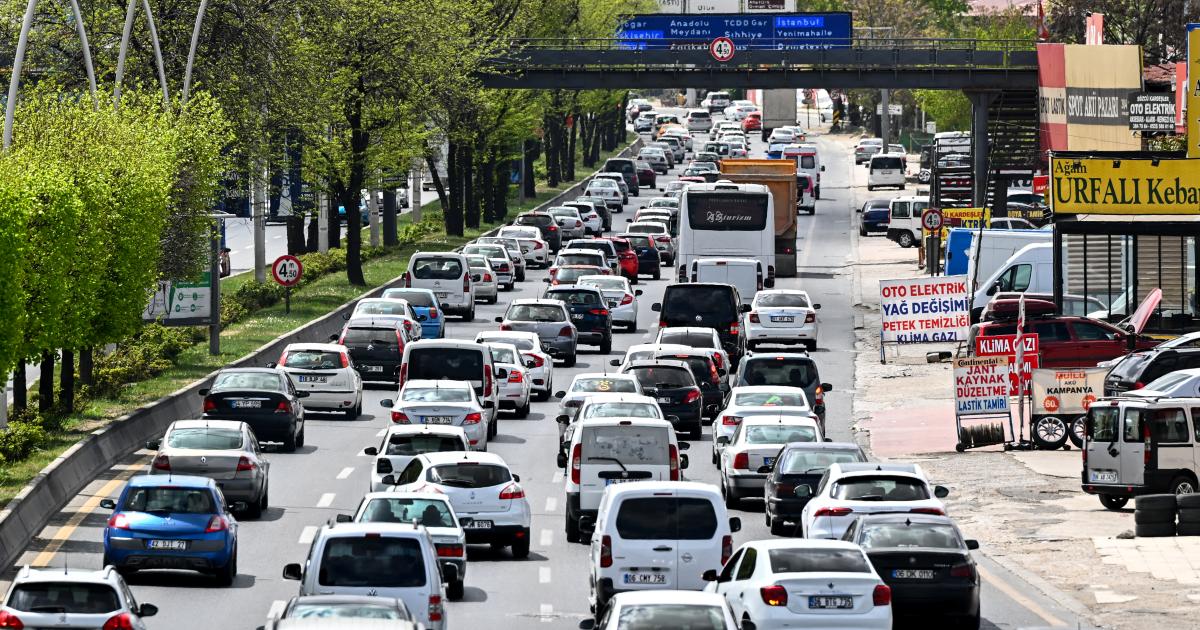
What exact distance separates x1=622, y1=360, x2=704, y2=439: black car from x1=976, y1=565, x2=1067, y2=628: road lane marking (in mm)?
11884

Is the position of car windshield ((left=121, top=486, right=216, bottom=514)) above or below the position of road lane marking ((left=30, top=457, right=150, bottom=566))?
above

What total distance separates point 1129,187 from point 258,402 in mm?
21401

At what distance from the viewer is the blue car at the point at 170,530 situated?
23.5m

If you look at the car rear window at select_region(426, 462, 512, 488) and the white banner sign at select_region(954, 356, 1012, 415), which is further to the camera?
the white banner sign at select_region(954, 356, 1012, 415)

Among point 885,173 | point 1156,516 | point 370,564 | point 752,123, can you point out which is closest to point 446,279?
point 1156,516

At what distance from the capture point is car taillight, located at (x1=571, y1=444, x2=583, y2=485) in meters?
26.8

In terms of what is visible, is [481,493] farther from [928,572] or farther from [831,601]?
[831,601]

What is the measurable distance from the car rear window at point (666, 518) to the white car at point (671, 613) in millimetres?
5031

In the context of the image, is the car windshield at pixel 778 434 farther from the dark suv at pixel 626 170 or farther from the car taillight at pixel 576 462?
the dark suv at pixel 626 170

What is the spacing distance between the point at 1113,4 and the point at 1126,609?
298 ft

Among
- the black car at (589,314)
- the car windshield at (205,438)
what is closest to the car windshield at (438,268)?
the black car at (589,314)

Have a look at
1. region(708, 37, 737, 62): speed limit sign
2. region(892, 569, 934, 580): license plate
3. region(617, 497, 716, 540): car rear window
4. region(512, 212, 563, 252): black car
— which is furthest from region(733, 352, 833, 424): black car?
region(708, 37, 737, 62): speed limit sign

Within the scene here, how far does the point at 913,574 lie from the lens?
20.7 metres

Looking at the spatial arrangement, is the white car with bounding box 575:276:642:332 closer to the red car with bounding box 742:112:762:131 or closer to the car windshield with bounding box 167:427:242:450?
the car windshield with bounding box 167:427:242:450
